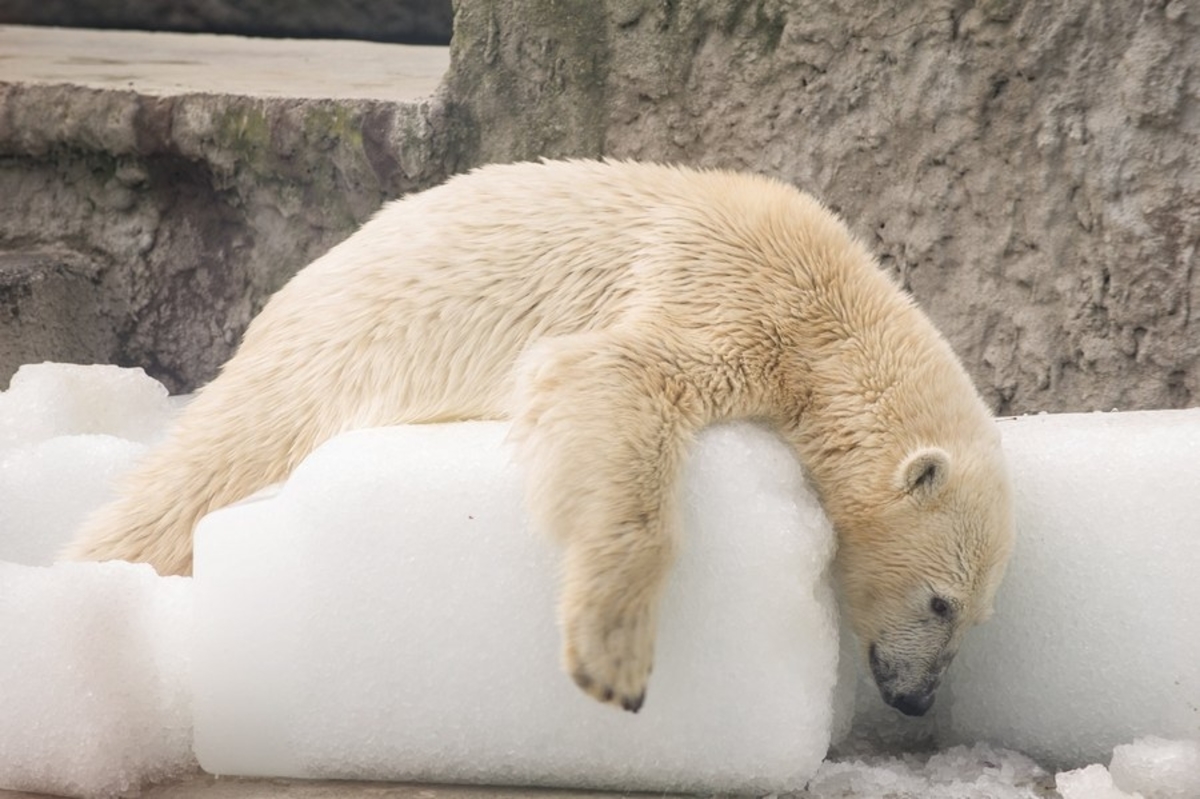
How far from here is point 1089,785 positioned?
2.43m

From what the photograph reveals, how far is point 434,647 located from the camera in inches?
95.2

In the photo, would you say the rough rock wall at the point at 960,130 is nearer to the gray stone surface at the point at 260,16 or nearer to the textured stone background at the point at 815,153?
the textured stone background at the point at 815,153

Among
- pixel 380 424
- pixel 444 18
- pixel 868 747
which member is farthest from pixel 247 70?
pixel 868 747

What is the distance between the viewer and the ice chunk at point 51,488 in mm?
3176

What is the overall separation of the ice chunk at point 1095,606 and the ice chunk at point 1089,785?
0.50 feet

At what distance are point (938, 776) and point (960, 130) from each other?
6.00 feet

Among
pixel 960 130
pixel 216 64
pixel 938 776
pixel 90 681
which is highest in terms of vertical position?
pixel 960 130

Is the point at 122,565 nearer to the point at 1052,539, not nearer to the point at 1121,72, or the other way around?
the point at 1052,539

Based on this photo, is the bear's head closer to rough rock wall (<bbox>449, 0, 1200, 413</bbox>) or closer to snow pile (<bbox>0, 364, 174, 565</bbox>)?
rough rock wall (<bbox>449, 0, 1200, 413</bbox>)

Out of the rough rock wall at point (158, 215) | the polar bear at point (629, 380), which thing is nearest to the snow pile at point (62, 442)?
the polar bear at point (629, 380)

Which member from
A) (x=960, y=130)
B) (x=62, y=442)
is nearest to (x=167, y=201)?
(x=62, y=442)

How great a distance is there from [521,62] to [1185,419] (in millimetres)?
2145

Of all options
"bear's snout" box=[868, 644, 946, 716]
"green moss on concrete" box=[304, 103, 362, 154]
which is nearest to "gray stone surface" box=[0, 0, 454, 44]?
"green moss on concrete" box=[304, 103, 362, 154]

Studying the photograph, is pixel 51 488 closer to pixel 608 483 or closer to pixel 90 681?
pixel 90 681
